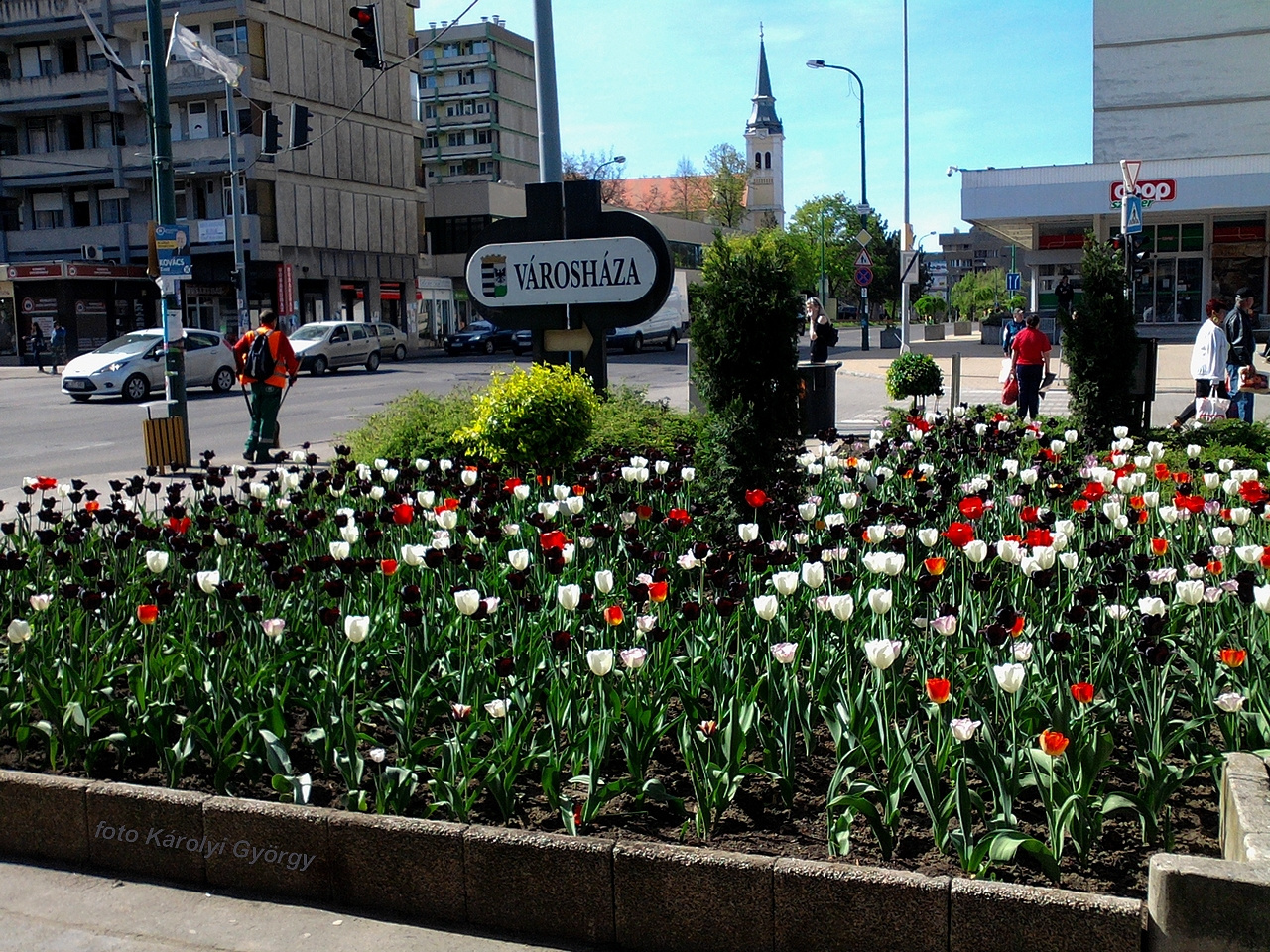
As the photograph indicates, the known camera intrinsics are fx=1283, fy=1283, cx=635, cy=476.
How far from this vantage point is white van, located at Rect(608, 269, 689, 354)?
4484cm

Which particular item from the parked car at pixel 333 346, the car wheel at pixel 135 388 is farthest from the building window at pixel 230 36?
the car wheel at pixel 135 388

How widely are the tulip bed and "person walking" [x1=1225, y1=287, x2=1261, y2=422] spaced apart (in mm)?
9161

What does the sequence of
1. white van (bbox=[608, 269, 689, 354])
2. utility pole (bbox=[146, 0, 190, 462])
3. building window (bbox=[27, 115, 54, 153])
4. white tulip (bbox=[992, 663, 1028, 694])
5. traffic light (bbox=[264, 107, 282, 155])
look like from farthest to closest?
building window (bbox=[27, 115, 54, 153]), white van (bbox=[608, 269, 689, 354]), traffic light (bbox=[264, 107, 282, 155]), utility pole (bbox=[146, 0, 190, 462]), white tulip (bbox=[992, 663, 1028, 694])

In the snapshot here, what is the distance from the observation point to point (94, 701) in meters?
4.71

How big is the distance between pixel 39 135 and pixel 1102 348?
52.2m

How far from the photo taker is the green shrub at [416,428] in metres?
10.9

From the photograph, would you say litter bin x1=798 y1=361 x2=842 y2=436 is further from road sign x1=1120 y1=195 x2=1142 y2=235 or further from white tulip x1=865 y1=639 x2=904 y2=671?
white tulip x1=865 y1=639 x2=904 y2=671

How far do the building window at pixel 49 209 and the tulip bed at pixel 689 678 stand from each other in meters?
52.8

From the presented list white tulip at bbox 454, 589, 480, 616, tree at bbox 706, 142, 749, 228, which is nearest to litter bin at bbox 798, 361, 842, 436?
white tulip at bbox 454, 589, 480, 616

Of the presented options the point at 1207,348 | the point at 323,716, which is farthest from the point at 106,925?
the point at 1207,348

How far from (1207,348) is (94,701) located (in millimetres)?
12724

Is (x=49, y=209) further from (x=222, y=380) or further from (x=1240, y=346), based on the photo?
(x=1240, y=346)

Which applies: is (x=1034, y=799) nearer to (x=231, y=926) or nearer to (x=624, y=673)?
(x=624, y=673)

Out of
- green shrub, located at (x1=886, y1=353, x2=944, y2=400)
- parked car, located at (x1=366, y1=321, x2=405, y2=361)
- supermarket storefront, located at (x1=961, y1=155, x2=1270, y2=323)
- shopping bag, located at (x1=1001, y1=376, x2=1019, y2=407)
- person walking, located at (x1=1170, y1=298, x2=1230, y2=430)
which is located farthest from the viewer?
parked car, located at (x1=366, y1=321, x2=405, y2=361)
